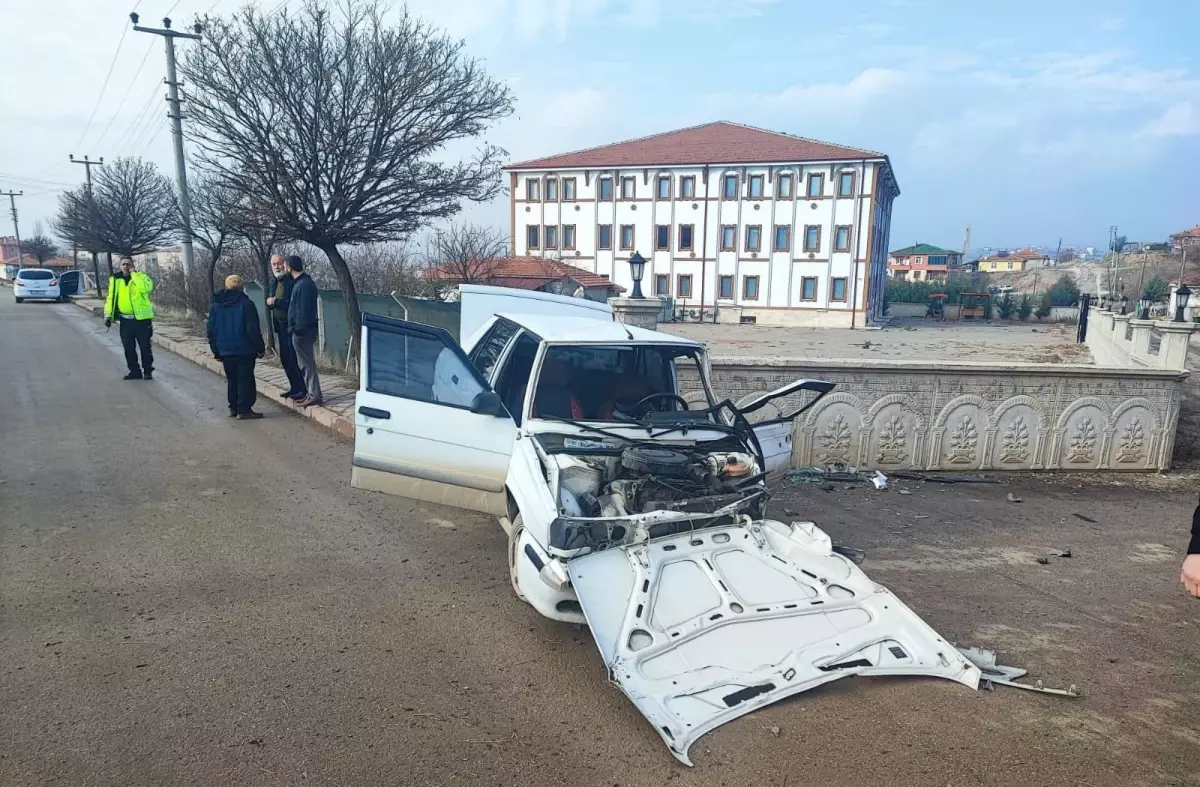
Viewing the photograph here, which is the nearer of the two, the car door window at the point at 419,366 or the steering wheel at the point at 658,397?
the car door window at the point at 419,366

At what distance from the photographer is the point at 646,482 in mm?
4312

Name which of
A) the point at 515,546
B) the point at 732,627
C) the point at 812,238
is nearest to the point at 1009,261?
the point at 812,238

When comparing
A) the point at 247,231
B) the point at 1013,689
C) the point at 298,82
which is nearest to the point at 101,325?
the point at 247,231

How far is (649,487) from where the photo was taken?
170 inches

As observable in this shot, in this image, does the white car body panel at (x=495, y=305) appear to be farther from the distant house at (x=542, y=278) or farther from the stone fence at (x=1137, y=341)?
the distant house at (x=542, y=278)

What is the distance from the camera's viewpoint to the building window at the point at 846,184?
155 feet

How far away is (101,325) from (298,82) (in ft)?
48.9

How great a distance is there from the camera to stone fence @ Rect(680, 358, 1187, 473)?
796 centimetres

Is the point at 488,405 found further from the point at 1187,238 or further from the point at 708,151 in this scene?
the point at 1187,238

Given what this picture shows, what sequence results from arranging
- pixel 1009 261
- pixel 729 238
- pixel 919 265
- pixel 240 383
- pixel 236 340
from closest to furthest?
pixel 236 340
pixel 240 383
pixel 729 238
pixel 919 265
pixel 1009 261

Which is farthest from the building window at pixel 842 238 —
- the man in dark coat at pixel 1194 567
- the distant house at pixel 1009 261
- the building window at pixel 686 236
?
the distant house at pixel 1009 261

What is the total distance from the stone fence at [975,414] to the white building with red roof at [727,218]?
41326 millimetres

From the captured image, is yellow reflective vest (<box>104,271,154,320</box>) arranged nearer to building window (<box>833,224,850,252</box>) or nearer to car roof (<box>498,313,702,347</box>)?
car roof (<box>498,313,702,347</box>)

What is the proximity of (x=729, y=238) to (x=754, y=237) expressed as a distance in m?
1.67
